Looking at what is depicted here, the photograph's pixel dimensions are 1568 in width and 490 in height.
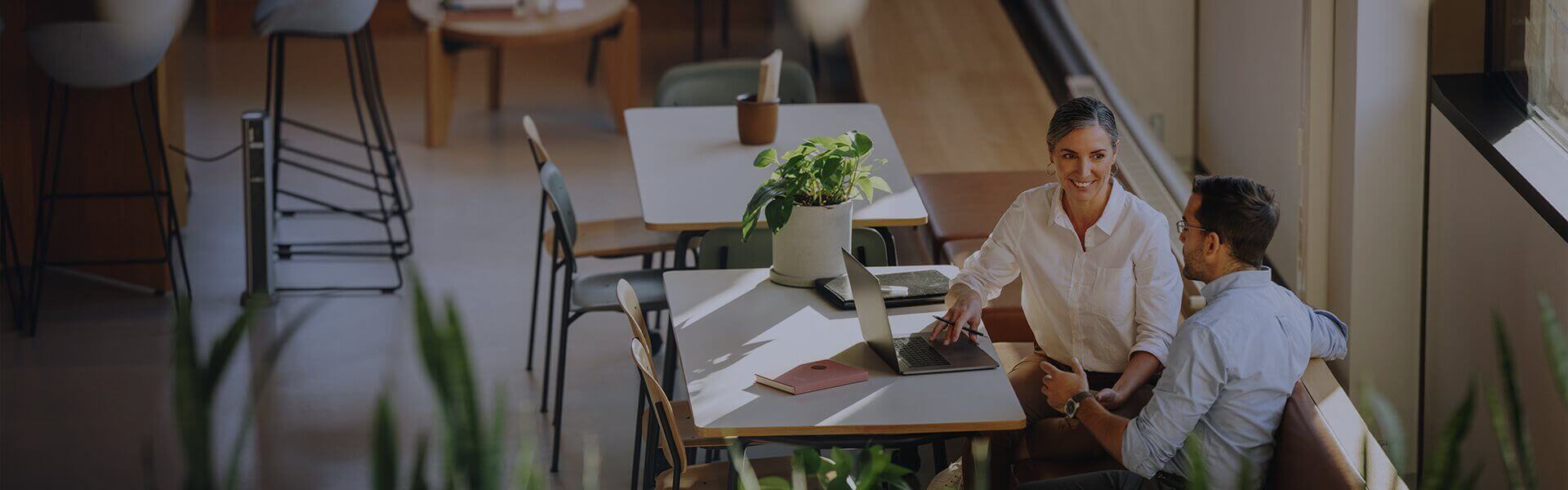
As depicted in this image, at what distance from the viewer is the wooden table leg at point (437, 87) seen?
7.91 meters

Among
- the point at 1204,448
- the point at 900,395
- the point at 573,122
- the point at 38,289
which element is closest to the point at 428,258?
the point at 38,289

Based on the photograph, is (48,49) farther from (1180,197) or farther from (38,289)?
(1180,197)

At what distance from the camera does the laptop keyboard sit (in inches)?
125

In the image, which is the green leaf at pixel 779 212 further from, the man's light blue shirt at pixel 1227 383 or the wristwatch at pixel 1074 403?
the man's light blue shirt at pixel 1227 383

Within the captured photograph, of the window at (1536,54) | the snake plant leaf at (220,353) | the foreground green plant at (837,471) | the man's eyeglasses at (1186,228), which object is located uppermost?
the window at (1536,54)

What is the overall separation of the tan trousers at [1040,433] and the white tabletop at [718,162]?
32.7 inches

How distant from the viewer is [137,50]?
531cm

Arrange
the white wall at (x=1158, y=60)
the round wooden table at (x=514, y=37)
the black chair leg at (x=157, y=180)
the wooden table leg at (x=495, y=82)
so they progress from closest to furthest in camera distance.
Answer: the black chair leg at (x=157, y=180) < the white wall at (x=1158, y=60) < the round wooden table at (x=514, y=37) < the wooden table leg at (x=495, y=82)

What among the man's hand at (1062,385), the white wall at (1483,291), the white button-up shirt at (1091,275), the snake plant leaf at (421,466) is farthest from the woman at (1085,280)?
the snake plant leaf at (421,466)

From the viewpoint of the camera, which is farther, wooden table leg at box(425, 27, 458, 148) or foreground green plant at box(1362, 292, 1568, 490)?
wooden table leg at box(425, 27, 458, 148)

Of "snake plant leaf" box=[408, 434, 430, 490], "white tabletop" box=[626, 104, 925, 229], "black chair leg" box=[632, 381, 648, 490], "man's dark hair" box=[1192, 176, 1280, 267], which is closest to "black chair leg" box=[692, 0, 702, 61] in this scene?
"white tabletop" box=[626, 104, 925, 229]

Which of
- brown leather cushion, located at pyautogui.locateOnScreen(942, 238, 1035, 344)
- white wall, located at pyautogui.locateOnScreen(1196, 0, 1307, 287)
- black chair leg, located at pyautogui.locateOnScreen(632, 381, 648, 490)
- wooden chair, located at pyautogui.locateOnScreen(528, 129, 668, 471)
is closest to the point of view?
black chair leg, located at pyautogui.locateOnScreen(632, 381, 648, 490)

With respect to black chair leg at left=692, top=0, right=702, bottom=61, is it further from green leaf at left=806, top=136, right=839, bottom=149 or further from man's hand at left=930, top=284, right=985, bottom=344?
man's hand at left=930, top=284, right=985, bottom=344

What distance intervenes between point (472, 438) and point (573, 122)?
736cm
